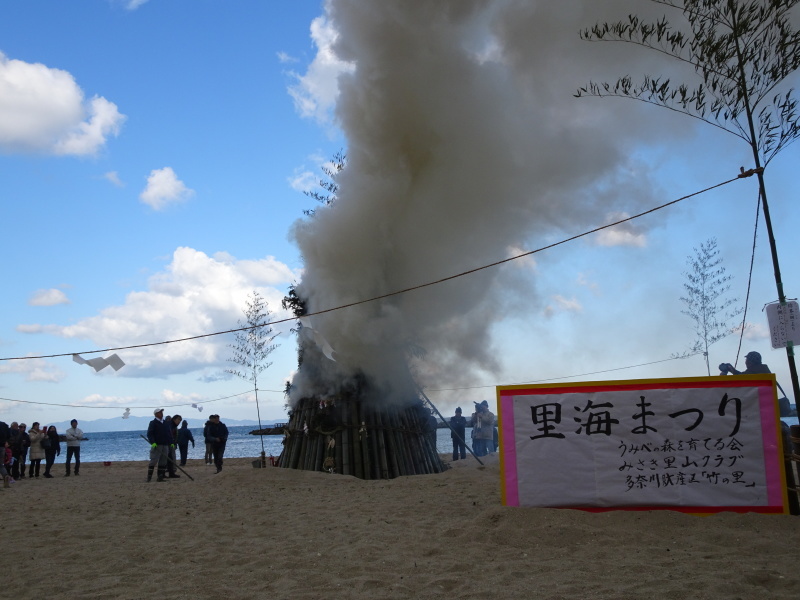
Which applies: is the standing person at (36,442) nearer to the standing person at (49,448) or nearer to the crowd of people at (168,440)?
the standing person at (49,448)

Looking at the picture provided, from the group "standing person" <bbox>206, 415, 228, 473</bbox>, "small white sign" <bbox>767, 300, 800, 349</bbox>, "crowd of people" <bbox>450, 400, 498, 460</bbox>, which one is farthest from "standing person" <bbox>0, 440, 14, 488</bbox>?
"small white sign" <bbox>767, 300, 800, 349</bbox>

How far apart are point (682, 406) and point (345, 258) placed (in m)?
7.20

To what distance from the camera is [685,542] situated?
6.07 metres

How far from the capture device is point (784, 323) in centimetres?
732

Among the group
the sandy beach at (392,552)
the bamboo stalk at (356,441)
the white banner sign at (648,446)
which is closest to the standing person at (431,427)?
the bamboo stalk at (356,441)

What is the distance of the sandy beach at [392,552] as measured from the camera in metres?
4.94

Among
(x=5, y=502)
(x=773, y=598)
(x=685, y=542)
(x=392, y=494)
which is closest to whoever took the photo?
(x=773, y=598)

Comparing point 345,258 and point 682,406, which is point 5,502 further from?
point 682,406

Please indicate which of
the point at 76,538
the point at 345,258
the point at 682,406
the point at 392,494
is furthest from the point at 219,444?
the point at 682,406

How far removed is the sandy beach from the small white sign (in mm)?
1979

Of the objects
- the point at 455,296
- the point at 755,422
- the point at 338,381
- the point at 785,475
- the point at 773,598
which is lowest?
the point at 773,598

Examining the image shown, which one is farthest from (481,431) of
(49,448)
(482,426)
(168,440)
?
(49,448)

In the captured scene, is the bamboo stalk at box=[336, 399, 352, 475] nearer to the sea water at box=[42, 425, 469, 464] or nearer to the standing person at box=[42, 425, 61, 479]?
the standing person at box=[42, 425, 61, 479]

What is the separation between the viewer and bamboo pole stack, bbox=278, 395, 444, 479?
12.8 meters
